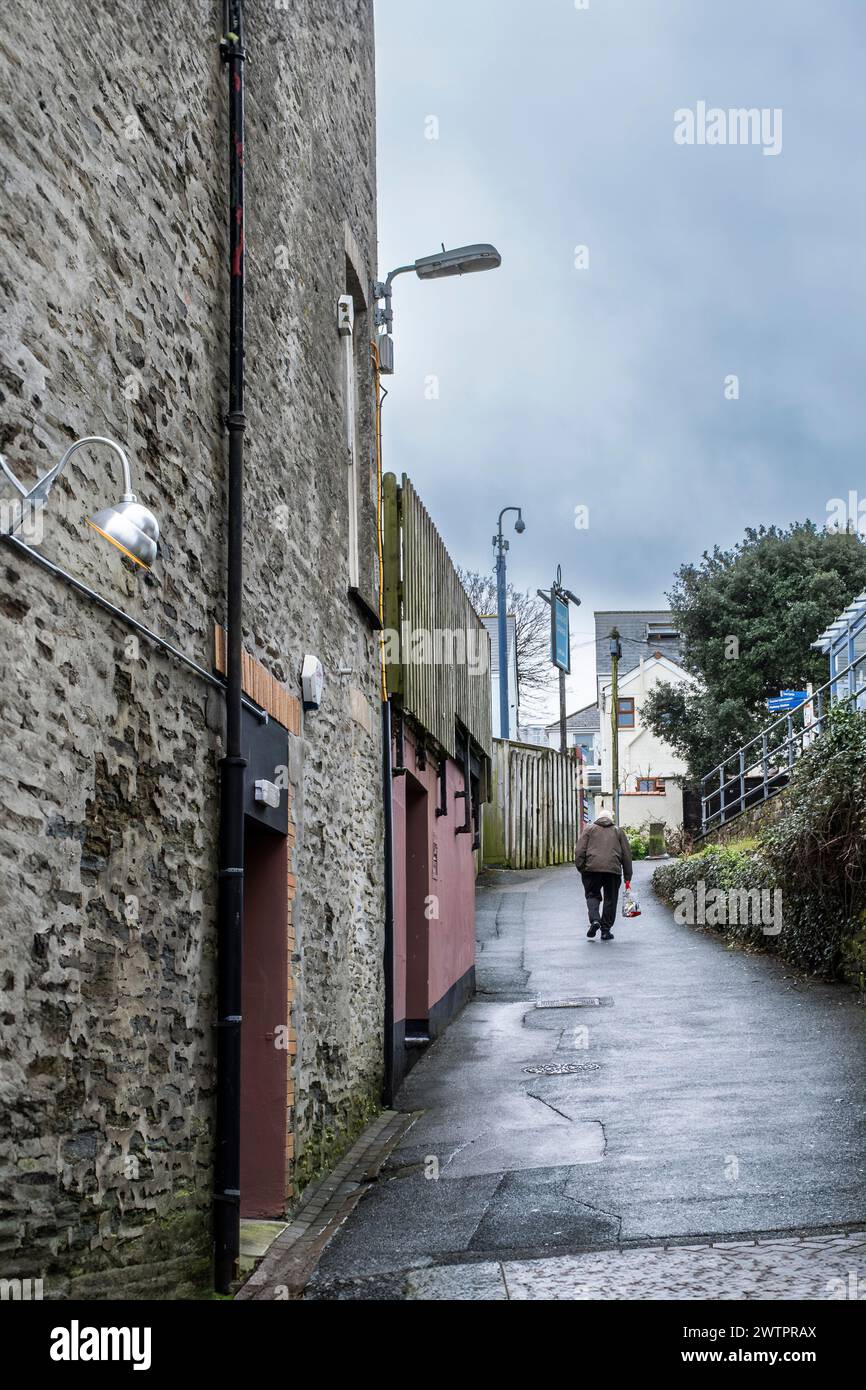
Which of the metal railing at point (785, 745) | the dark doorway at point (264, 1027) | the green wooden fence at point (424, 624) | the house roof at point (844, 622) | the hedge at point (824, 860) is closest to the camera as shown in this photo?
the dark doorway at point (264, 1027)

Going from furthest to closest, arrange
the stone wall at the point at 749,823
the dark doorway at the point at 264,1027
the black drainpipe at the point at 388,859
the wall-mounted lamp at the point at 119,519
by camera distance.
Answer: the stone wall at the point at 749,823 < the black drainpipe at the point at 388,859 < the dark doorway at the point at 264,1027 < the wall-mounted lamp at the point at 119,519

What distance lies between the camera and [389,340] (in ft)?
39.7

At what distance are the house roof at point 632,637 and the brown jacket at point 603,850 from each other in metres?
41.8

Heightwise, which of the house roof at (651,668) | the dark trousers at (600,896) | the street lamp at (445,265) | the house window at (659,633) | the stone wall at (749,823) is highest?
the house window at (659,633)

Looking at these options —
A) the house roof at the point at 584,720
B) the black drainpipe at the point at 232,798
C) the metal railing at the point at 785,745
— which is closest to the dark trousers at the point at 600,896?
the metal railing at the point at 785,745

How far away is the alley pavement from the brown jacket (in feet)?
10.9

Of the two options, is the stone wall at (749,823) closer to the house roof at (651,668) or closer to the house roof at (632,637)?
the house roof at (651,668)

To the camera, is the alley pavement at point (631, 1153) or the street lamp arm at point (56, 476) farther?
the alley pavement at point (631, 1153)

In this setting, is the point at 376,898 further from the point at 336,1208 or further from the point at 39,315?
the point at 39,315

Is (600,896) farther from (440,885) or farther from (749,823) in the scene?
(749,823)

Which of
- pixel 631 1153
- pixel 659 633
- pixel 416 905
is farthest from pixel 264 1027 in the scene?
pixel 659 633

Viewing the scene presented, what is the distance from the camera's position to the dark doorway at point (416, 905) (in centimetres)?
1193

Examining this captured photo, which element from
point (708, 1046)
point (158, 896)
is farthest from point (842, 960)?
point (158, 896)

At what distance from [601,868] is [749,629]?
1804 centimetres
